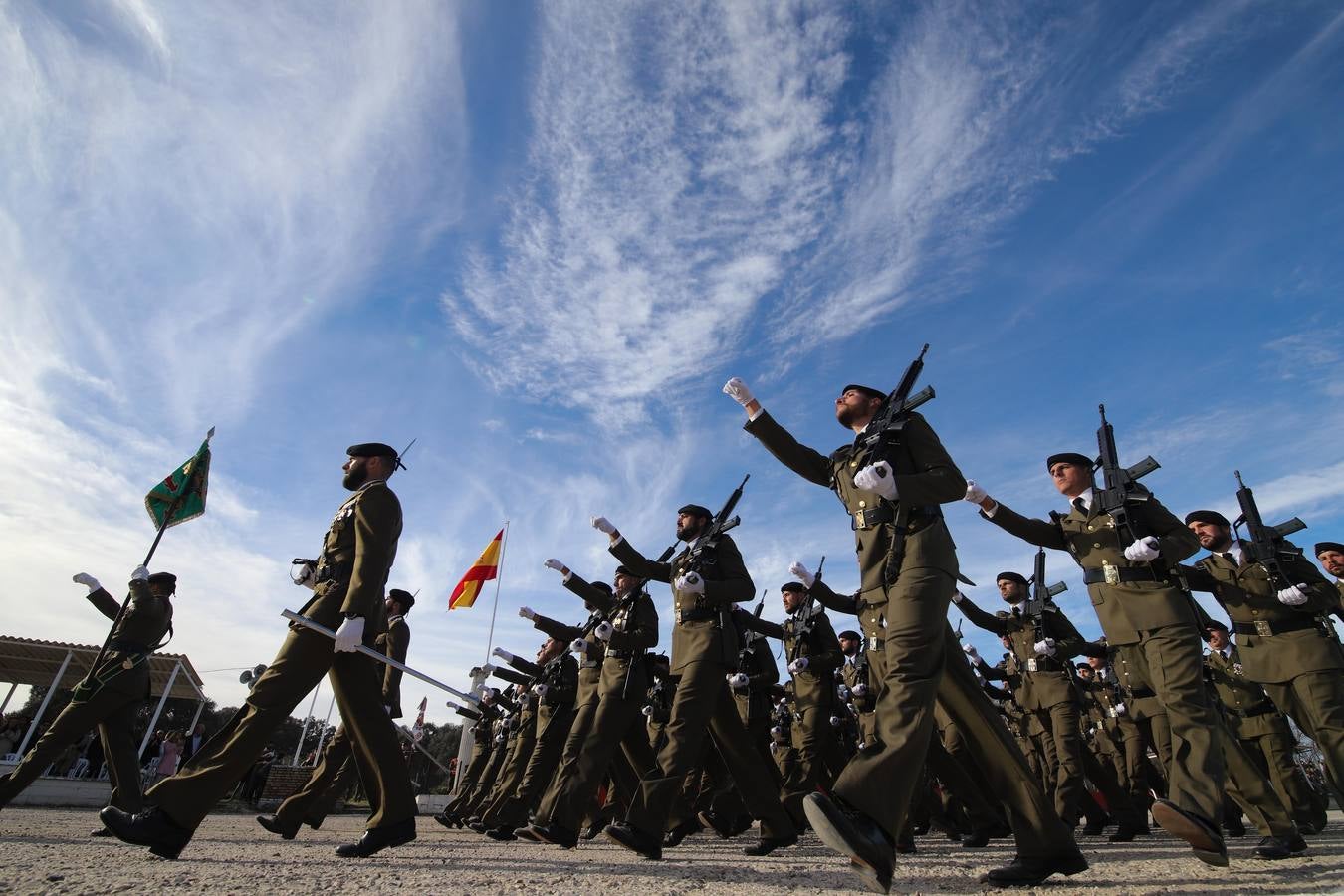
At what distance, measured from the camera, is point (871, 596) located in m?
3.88

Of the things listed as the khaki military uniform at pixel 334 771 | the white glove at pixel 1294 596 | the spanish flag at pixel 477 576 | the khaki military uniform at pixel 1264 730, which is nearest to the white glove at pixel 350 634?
the khaki military uniform at pixel 334 771

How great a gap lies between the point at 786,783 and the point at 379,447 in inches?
220

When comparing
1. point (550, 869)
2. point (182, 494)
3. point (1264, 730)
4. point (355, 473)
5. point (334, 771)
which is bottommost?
point (550, 869)

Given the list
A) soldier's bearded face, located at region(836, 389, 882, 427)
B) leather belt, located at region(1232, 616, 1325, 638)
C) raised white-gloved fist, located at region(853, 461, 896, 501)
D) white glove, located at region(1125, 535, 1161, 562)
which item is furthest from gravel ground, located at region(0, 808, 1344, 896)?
soldier's bearded face, located at region(836, 389, 882, 427)

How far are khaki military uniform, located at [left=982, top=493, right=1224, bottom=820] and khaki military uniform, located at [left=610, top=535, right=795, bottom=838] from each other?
2179mm

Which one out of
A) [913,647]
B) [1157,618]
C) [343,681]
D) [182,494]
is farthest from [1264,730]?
[182,494]

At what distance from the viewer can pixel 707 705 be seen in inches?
214

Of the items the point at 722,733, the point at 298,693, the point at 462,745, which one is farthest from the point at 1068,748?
the point at 462,745

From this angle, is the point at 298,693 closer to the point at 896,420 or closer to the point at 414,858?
the point at 414,858

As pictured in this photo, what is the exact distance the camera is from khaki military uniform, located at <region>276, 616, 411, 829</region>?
264 inches

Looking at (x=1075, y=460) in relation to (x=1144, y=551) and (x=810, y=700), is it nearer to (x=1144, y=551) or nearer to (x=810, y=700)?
(x=1144, y=551)

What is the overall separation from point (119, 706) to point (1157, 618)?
836 cm

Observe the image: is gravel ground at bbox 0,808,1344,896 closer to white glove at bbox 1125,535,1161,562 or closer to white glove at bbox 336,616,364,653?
white glove at bbox 336,616,364,653

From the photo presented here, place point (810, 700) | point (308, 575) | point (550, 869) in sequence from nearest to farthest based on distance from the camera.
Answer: point (550, 869)
point (308, 575)
point (810, 700)
